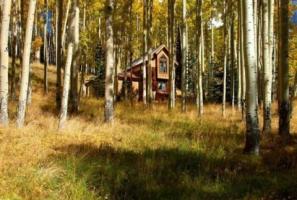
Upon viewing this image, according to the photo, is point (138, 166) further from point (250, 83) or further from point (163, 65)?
point (163, 65)

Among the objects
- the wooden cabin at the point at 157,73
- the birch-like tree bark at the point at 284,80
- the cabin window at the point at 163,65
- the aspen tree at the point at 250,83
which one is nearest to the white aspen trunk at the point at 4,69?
the aspen tree at the point at 250,83

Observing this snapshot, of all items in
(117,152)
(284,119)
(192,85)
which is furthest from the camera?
(192,85)

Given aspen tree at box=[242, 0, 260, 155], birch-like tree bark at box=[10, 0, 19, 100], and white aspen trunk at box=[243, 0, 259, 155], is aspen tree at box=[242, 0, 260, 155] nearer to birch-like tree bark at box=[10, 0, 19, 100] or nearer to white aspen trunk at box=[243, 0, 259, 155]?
white aspen trunk at box=[243, 0, 259, 155]

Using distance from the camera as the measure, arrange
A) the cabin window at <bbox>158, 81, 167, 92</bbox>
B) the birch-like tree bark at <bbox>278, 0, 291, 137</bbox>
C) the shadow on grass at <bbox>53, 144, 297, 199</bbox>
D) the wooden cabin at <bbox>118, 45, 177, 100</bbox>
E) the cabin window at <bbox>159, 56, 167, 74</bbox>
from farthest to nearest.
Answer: the cabin window at <bbox>158, 81, 167, 92</bbox> < the cabin window at <bbox>159, 56, 167, 74</bbox> < the wooden cabin at <bbox>118, 45, 177, 100</bbox> < the birch-like tree bark at <bbox>278, 0, 291, 137</bbox> < the shadow on grass at <bbox>53, 144, 297, 199</bbox>

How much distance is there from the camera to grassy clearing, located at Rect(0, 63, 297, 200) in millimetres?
7586

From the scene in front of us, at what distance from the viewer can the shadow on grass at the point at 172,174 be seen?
7.72m

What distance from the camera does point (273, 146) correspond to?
11.6m

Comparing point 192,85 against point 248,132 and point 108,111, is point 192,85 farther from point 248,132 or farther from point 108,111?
point 248,132


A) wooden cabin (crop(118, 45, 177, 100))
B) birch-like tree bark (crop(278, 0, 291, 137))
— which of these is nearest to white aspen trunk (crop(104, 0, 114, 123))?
birch-like tree bark (crop(278, 0, 291, 137))

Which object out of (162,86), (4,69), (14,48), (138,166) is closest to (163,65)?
(162,86)

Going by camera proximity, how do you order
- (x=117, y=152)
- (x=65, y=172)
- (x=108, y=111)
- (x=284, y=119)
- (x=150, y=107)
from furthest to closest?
(x=150, y=107) → (x=108, y=111) → (x=284, y=119) → (x=117, y=152) → (x=65, y=172)

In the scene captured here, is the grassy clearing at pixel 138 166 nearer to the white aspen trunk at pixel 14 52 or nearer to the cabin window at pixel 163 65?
the white aspen trunk at pixel 14 52

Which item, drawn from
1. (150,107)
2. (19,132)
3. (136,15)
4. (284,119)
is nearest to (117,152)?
(19,132)

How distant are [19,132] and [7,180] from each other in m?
4.20
